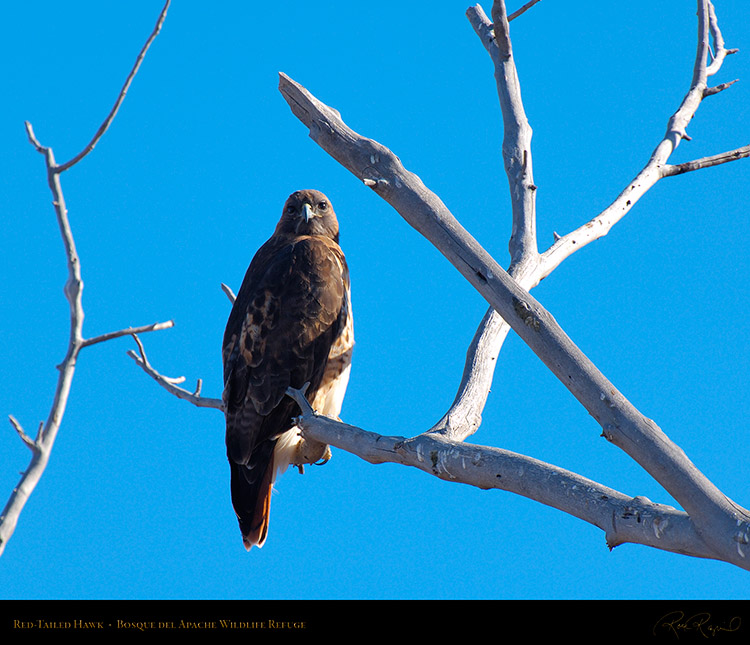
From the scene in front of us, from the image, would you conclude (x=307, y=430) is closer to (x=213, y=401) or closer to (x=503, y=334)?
(x=503, y=334)

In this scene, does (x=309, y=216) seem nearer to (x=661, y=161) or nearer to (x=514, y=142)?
(x=514, y=142)

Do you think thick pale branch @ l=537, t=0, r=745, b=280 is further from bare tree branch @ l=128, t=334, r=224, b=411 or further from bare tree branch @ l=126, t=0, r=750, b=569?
bare tree branch @ l=128, t=334, r=224, b=411

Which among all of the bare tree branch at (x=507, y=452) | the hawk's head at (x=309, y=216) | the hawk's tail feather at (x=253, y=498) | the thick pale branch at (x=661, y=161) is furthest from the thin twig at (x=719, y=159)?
the hawk's tail feather at (x=253, y=498)

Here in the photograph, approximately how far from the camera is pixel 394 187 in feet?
10.2

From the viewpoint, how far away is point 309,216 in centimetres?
587

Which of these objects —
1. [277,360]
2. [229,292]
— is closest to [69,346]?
[277,360]

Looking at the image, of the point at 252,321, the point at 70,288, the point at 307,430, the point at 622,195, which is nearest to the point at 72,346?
the point at 70,288

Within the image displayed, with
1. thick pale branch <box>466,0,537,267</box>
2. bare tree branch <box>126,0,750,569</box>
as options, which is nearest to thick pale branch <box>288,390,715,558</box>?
bare tree branch <box>126,0,750,569</box>

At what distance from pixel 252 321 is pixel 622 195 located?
235 centimetres

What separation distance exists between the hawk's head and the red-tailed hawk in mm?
577
